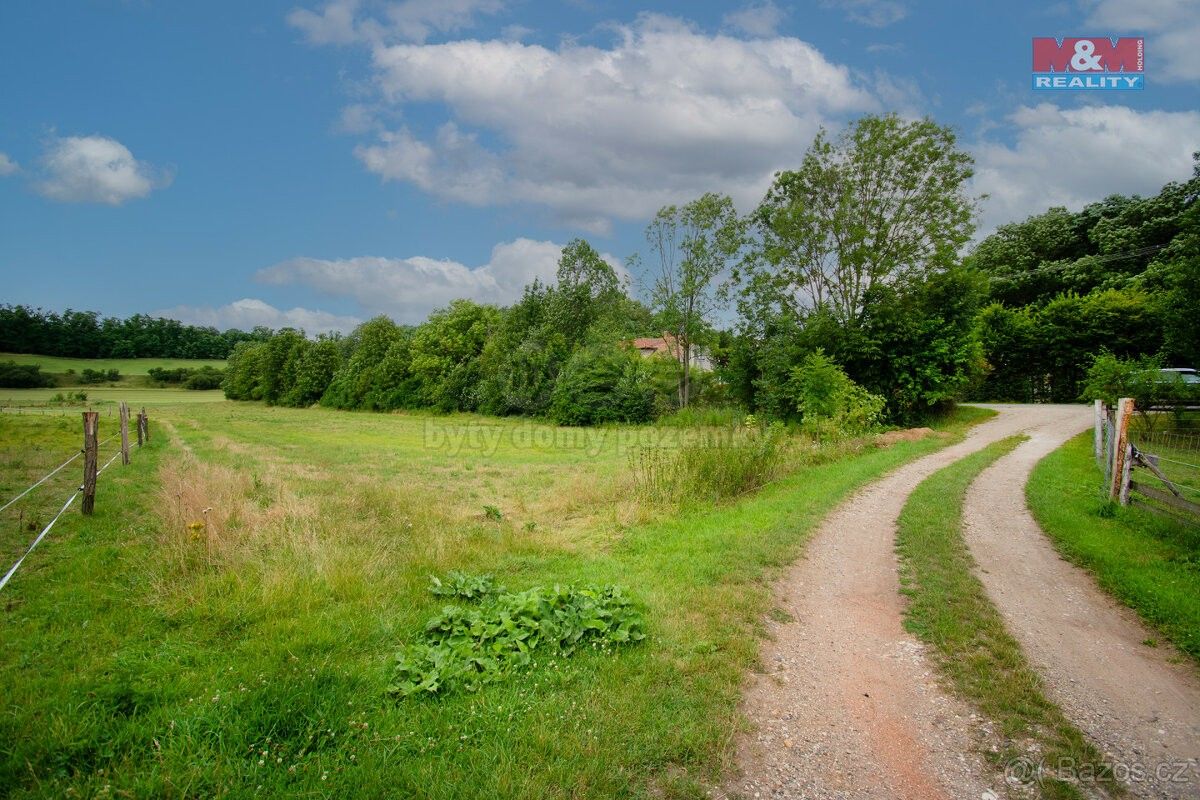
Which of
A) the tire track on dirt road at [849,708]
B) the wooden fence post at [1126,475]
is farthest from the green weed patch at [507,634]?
the wooden fence post at [1126,475]

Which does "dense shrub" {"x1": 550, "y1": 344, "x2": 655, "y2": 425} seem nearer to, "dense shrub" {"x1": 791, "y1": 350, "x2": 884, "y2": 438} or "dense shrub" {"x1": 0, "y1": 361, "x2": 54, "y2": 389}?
"dense shrub" {"x1": 791, "y1": 350, "x2": 884, "y2": 438}

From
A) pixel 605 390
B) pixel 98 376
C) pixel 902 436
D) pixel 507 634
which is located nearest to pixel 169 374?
pixel 98 376

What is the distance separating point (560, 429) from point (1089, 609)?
1125 inches

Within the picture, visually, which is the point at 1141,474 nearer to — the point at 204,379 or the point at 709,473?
the point at 709,473

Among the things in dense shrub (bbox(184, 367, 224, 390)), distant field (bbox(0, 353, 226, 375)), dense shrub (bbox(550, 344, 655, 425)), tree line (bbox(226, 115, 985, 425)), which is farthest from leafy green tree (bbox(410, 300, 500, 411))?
dense shrub (bbox(184, 367, 224, 390))

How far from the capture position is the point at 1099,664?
454cm

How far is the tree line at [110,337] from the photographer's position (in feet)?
146

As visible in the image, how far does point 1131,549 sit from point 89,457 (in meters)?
15.5

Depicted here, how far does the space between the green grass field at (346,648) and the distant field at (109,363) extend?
48.4 metres

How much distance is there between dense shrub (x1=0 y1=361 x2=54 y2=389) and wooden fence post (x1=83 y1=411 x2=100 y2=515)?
45.4m

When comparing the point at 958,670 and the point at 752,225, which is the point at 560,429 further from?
the point at 958,670

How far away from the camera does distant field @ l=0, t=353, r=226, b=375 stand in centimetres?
4419

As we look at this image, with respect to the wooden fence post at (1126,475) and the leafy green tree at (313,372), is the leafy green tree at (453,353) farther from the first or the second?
the wooden fence post at (1126,475)

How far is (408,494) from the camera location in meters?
11.3
